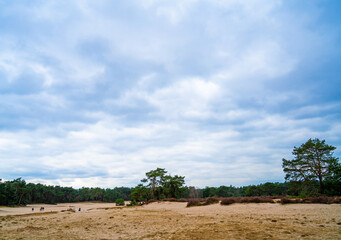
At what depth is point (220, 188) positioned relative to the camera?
8900 centimetres

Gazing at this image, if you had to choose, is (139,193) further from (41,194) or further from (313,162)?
(41,194)

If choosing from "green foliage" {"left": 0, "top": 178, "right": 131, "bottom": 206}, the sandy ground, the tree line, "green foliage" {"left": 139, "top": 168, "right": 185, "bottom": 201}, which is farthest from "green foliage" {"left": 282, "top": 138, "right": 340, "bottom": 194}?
"green foliage" {"left": 0, "top": 178, "right": 131, "bottom": 206}

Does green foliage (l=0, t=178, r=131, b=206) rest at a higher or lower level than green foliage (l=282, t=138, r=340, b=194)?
lower

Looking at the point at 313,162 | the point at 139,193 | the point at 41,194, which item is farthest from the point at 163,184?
the point at 41,194

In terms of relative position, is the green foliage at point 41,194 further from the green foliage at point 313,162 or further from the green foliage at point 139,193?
the green foliage at point 313,162

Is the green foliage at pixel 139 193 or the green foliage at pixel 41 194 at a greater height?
the green foliage at pixel 139 193

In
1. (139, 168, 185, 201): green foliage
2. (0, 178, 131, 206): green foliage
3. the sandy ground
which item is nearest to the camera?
the sandy ground

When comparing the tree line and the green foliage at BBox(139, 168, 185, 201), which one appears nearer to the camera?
the tree line

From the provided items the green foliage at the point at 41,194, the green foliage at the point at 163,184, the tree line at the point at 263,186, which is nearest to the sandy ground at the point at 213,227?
the tree line at the point at 263,186

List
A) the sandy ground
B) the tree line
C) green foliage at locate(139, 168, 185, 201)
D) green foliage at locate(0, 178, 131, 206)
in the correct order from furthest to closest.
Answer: green foliage at locate(0, 178, 131, 206) → green foliage at locate(139, 168, 185, 201) → the tree line → the sandy ground

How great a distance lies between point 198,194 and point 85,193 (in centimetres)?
8033

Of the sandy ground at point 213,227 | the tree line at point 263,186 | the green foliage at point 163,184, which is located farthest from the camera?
the green foliage at point 163,184

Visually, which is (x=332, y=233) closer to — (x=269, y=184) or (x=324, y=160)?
(x=324, y=160)

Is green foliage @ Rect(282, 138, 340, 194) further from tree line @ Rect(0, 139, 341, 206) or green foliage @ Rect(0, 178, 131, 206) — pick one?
green foliage @ Rect(0, 178, 131, 206)
